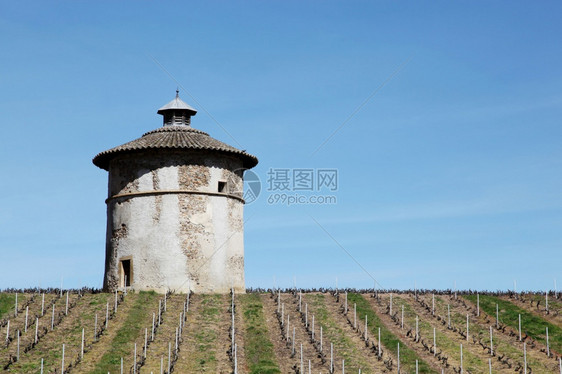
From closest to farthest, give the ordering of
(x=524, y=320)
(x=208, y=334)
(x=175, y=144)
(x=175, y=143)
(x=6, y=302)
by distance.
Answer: (x=208, y=334), (x=6, y=302), (x=524, y=320), (x=175, y=144), (x=175, y=143)

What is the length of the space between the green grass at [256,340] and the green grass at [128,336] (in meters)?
4.63

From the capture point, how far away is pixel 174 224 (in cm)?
4375

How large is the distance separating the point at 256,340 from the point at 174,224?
11.0 meters

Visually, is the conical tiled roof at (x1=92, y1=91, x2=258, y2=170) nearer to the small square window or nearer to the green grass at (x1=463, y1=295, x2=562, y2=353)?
Answer: the small square window

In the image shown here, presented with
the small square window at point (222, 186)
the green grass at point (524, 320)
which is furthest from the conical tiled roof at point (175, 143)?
the green grass at point (524, 320)

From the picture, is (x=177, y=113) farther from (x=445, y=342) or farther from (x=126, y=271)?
(x=445, y=342)

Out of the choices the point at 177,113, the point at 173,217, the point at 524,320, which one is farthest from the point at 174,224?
the point at 524,320

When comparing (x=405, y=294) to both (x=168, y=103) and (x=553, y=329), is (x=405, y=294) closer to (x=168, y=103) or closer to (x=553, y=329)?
(x=553, y=329)

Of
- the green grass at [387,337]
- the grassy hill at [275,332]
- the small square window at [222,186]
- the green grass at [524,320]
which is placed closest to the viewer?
the grassy hill at [275,332]

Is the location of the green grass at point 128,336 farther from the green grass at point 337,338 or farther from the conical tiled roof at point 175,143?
the conical tiled roof at point 175,143

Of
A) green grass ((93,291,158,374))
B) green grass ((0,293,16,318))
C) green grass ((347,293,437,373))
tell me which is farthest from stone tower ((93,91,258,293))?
green grass ((347,293,437,373))

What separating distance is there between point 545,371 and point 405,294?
11841 mm

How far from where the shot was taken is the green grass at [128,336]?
31237 millimetres

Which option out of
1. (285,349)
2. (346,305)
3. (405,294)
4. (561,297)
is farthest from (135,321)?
(561,297)
